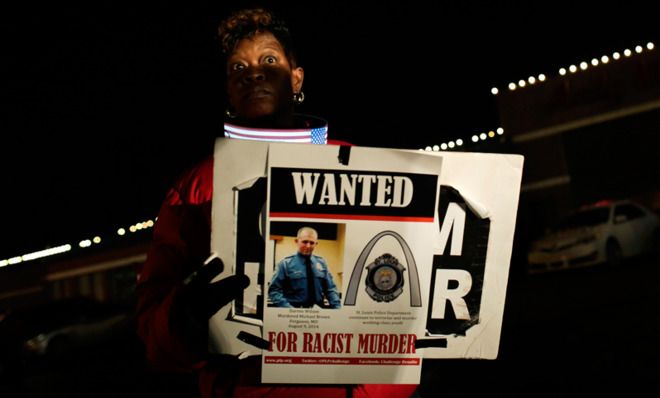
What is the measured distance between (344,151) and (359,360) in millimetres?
486

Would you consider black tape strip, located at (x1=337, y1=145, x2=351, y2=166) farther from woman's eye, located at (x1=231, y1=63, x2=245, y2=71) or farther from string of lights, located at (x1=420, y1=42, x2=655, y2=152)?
string of lights, located at (x1=420, y1=42, x2=655, y2=152)

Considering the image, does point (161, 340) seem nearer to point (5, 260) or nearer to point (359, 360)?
point (359, 360)

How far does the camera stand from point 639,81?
22.2 meters

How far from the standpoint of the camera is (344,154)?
220 cm

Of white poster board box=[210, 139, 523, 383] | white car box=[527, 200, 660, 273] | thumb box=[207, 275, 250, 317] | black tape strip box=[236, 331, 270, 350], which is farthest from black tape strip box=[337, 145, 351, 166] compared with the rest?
white car box=[527, 200, 660, 273]

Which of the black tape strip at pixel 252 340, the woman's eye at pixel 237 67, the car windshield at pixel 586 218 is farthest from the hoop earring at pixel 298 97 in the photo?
the car windshield at pixel 586 218

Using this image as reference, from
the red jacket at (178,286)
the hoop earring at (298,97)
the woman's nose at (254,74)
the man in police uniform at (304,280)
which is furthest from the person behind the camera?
the hoop earring at (298,97)

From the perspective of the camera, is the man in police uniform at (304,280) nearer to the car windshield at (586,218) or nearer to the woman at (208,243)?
the woman at (208,243)

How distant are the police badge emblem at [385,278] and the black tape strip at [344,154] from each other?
23 centimetres

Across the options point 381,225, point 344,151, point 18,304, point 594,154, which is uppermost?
point 594,154

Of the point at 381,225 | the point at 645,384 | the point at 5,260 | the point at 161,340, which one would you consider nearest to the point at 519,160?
the point at 381,225

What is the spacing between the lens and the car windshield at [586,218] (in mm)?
16359

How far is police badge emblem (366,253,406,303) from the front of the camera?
87.3 inches

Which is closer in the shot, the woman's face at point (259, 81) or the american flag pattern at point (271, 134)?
the american flag pattern at point (271, 134)
